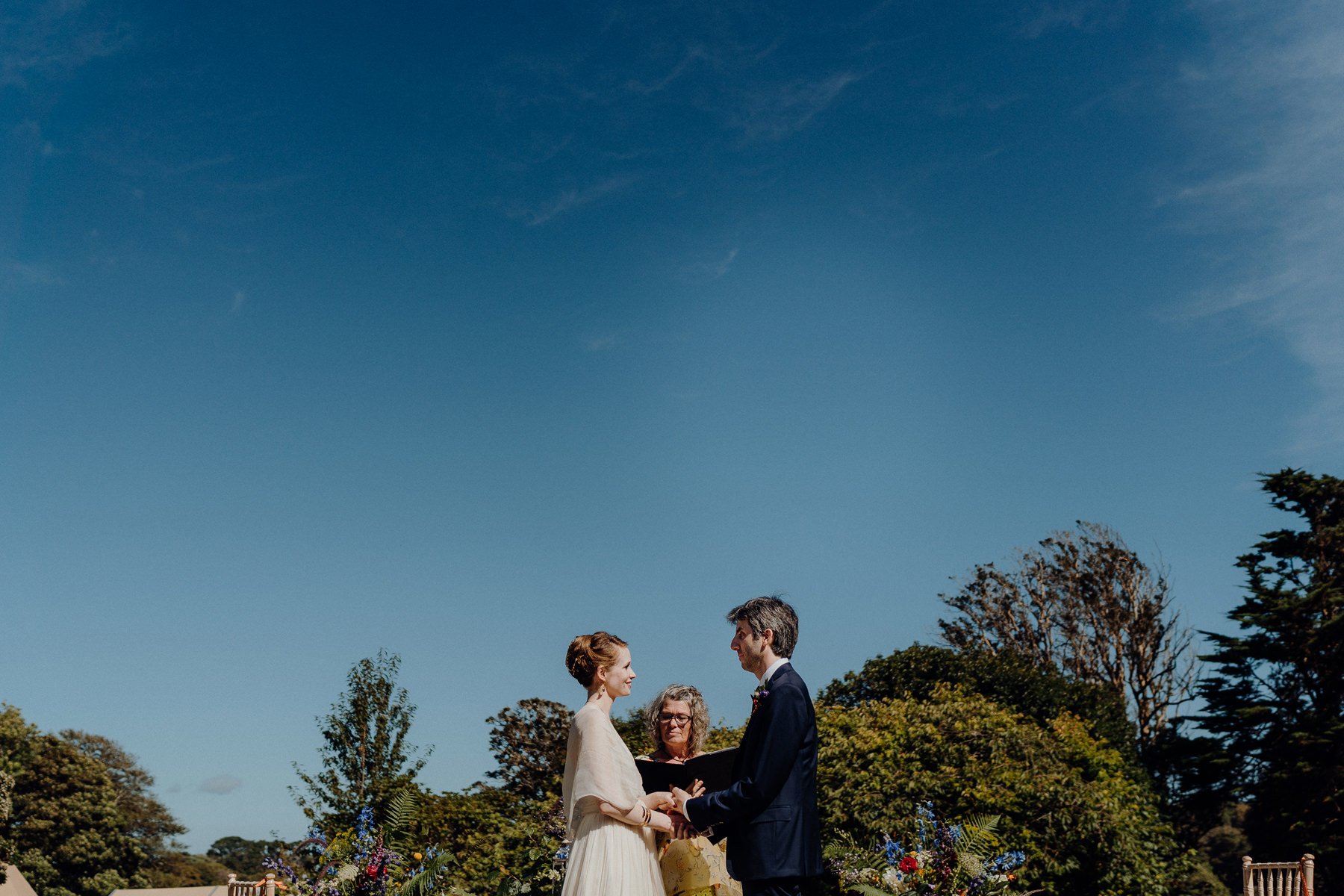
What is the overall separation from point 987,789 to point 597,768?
8805 millimetres

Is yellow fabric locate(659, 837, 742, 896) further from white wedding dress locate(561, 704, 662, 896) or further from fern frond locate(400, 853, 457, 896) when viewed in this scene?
fern frond locate(400, 853, 457, 896)

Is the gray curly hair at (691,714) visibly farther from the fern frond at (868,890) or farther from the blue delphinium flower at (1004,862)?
the blue delphinium flower at (1004,862)

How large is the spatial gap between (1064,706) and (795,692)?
59.8 feet

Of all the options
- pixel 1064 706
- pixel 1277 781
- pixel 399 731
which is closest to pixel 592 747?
pixel 399 731

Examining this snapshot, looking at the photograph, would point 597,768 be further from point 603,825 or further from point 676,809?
point 676,809

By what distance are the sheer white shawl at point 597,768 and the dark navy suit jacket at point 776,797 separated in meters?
0.58

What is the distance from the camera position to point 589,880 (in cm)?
474

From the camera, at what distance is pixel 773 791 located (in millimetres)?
4238

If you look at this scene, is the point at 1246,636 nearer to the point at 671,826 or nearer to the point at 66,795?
the point at 671,826

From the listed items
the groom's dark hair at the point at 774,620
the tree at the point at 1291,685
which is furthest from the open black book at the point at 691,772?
the tree at the point at 1291,685

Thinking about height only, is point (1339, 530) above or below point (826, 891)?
above

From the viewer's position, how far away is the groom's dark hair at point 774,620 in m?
4.48

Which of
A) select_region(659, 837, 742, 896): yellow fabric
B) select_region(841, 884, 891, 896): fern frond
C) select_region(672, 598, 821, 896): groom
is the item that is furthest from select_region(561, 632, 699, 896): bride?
select_region(841, 884, 891, 896): fern frond

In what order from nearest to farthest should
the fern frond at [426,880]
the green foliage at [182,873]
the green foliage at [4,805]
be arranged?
the fern frond at [426,880] → the green foliage at [4,805] → the green foliage at [182,873]
